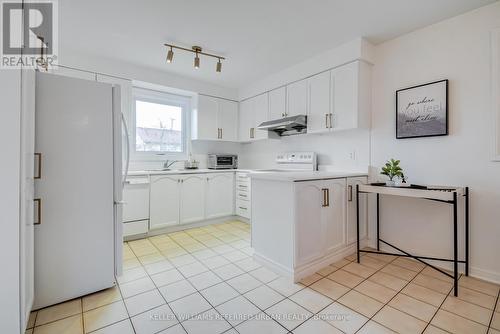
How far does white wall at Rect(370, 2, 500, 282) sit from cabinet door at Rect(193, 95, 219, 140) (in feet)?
8.61

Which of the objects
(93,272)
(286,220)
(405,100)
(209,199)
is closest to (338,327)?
(286,220)

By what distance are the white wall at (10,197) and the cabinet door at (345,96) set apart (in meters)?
2.80

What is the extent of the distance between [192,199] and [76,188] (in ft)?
6.35

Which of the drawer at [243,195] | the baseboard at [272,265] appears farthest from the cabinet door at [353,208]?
the drawer at [243,195]

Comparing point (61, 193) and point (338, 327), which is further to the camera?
point (61, 193)

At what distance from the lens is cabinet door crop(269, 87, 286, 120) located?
3.59 metres

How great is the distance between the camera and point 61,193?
5.55 feet

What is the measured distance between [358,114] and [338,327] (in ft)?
6.93

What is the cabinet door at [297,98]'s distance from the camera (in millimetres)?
3246

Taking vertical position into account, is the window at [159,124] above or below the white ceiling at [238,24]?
below

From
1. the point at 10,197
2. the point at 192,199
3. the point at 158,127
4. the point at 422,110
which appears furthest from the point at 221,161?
the point at 10,197

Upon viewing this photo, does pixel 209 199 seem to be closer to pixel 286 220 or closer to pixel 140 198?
pixel 140 198

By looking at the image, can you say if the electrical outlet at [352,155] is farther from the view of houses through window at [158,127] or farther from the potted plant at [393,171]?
the view of houses through window at [158,127]

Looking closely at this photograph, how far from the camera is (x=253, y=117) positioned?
4.22 m
